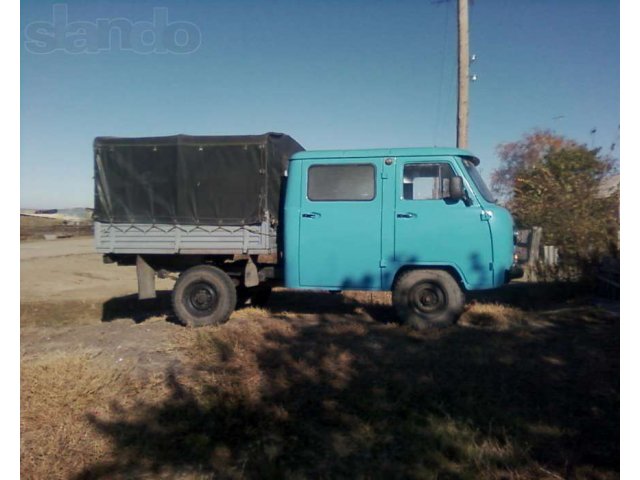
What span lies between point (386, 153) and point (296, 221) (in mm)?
1665

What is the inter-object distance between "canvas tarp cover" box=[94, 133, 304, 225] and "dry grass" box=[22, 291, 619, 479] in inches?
76.2

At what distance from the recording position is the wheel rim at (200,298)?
7234 mm

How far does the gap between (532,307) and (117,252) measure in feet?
23.2

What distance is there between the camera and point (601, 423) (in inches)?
150

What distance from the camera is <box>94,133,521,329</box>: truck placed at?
254 inches

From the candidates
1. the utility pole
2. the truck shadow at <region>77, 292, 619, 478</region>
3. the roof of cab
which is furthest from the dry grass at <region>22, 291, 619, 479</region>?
the utility pole

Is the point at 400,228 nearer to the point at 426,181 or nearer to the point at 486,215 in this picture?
the point at 426,181

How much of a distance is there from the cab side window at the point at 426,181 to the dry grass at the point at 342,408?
6.35 ft

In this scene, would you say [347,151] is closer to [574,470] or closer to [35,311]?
[574,470]

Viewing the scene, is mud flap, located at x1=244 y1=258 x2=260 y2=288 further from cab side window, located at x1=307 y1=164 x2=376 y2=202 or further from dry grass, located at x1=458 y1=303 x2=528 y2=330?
dry grass, located at x1=458 y1=303 x2=528 y2=330

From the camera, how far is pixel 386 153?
21.9ft

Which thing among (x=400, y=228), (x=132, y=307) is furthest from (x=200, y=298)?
(x=132, y=307)

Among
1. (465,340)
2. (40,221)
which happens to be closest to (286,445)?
(465,340)

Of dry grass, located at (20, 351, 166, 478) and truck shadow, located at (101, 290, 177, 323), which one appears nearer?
dry grass, located at (20, 351, 166, 478)
